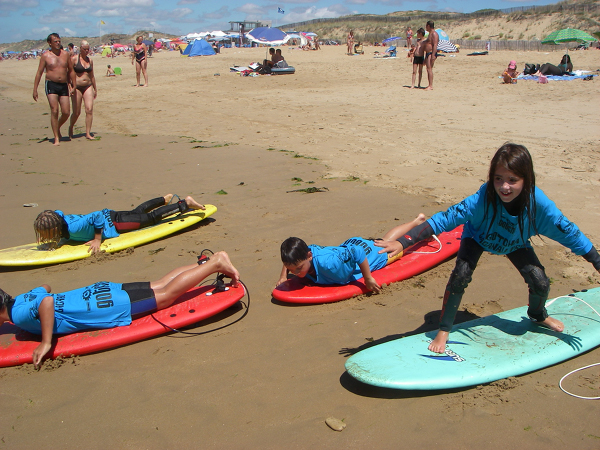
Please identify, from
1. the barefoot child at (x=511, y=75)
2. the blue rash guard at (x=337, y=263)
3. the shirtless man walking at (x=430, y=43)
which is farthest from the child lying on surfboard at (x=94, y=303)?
the barefoot child at (x=511, y=75)

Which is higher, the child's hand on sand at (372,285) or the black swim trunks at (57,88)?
the black swim trunks at (57,88)

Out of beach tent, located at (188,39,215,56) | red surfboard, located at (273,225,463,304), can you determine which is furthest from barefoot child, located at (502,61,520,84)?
beach tent, located at (188,39,215,56)

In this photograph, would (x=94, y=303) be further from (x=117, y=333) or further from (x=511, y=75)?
(x=511, y=75)

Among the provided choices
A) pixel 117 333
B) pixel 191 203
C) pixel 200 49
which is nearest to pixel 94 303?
pixel 117 333

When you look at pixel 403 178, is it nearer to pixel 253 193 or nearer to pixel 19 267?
pixel 253 193

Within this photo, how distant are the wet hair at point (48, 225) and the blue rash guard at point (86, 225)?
16 centimetres

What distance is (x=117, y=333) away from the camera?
3615 millimetres

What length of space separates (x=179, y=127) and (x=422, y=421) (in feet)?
34.4

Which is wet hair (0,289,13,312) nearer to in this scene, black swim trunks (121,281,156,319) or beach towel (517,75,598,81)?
black swim trunks (121,281,156,319)

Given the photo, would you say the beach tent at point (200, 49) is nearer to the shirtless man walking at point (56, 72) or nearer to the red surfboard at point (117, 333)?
the shirtless man walking at point (56, 72)

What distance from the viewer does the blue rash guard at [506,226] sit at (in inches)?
111

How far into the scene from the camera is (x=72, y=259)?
5055 millimetres

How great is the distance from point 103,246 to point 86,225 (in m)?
0.29

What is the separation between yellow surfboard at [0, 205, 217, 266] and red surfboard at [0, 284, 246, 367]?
1.19 m
